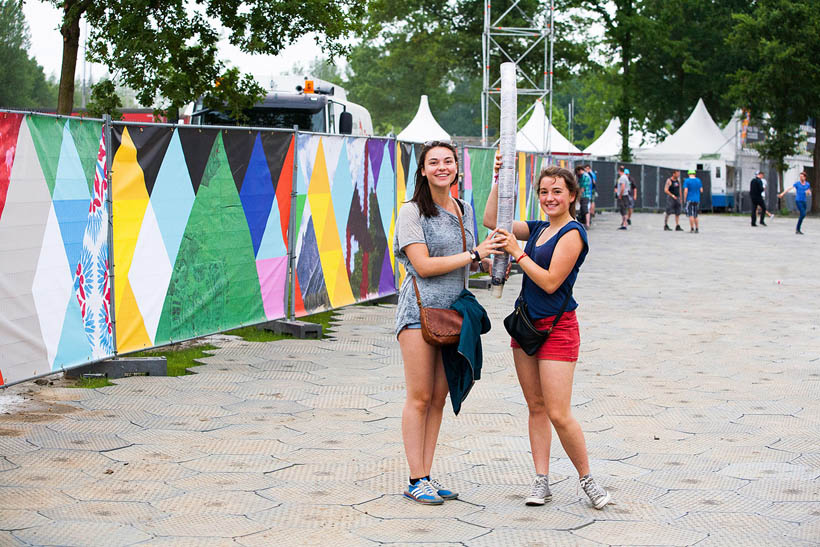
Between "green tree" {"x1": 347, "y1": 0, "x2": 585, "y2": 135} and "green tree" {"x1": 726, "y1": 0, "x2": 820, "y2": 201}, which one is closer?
"green tree" {"x1": 726, "y1": 0, "x2": 820, "y2": 201}

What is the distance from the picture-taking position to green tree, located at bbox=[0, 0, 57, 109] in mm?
74688

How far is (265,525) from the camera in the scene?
466 centimetres

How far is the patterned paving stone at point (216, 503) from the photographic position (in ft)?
15.9

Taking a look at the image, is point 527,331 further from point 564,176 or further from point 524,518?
point 524,518

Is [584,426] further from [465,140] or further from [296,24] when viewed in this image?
[465,140]

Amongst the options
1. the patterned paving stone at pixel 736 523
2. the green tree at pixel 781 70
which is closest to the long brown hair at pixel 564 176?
the patterned paving stone at pixel 736 523

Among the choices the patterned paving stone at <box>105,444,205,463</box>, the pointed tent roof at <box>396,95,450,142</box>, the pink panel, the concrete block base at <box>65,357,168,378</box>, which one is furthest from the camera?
the pointed tent roof at <box>396,95,450,142</box>

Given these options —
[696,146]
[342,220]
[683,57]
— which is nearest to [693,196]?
[696,146]

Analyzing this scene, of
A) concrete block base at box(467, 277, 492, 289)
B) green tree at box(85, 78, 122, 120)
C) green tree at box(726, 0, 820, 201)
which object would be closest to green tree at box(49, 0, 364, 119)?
green tree at box(85, 78, 122, 120)

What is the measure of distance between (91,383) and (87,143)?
67.5 inches

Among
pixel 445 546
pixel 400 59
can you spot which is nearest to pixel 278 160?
pixel 445 546

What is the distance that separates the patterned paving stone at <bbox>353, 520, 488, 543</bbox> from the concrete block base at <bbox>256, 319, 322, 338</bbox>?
536 centimetres

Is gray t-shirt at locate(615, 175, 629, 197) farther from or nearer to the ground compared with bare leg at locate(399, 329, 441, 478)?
farther from the ground

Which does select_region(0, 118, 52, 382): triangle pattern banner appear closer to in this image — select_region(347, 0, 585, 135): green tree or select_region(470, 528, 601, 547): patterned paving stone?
select_region(470, 528, 601, 547): patterned paving stone
